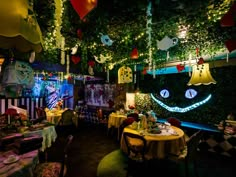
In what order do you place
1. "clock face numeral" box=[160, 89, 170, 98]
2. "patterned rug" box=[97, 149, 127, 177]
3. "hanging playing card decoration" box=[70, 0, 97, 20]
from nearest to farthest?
1. "hanging playing card decoration" box=[70, 0, 97, 20]
2. "patterned rug" box=[97, 149, 127, 177]
3. "clock face numeral" box=[160, 89, 170, 98]

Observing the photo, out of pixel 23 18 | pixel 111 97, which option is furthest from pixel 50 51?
pixel 111 97

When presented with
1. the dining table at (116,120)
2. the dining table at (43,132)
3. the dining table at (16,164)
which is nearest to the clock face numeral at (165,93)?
the dining table at (116,120)

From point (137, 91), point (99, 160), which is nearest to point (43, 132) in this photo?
point (99, 160)

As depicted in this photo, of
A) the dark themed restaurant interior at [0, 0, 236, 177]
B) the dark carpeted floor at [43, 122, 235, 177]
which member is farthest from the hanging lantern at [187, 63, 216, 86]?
the dark carpeted floor at [43, 122, 235, 177]

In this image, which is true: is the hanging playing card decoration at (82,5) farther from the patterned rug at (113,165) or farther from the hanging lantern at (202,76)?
the hanging lantern at (202,76)

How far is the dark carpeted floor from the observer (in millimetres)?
3404

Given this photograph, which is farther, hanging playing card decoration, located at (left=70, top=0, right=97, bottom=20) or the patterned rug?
the patterned rug

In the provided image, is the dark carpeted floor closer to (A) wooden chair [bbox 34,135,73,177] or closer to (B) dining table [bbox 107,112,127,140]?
(B) dining table [bbox 107,112,127,140]

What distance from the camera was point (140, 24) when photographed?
3.42 m

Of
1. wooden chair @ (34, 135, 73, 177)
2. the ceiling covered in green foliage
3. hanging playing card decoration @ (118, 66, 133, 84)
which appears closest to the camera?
wooden chair @ (34, 135, 73, 177)

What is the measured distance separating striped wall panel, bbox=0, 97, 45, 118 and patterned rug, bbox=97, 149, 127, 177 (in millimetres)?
5229

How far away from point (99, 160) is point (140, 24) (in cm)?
334

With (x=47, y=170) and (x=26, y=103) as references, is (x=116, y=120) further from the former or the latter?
(x=26, y=103)

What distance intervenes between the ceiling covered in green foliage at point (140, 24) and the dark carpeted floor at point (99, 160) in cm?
267
